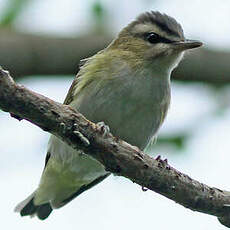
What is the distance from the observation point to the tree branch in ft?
13.7

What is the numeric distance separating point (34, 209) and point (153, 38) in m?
2.27

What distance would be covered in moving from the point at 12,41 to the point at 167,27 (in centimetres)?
171

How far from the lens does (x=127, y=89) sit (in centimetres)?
561

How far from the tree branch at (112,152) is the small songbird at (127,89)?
87 cm

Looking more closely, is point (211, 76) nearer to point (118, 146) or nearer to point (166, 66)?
point (166, 66)

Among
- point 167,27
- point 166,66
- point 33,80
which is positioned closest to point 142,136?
point 166,66

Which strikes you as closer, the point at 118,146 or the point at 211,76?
the point at 118,146

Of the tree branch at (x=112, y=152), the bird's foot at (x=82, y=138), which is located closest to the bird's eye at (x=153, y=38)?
the tree branch at (x=112, y=152)

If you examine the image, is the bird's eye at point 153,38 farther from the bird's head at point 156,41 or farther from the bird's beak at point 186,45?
the bird's beak at point 186,45

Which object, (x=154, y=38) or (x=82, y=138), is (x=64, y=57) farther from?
(x=82, y=138)

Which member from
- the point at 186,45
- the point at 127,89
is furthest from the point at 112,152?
the point at 186,45

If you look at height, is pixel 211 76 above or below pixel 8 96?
below

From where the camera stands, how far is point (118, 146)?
4570mm

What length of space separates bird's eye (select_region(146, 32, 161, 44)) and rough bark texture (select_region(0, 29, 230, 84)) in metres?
0.99
